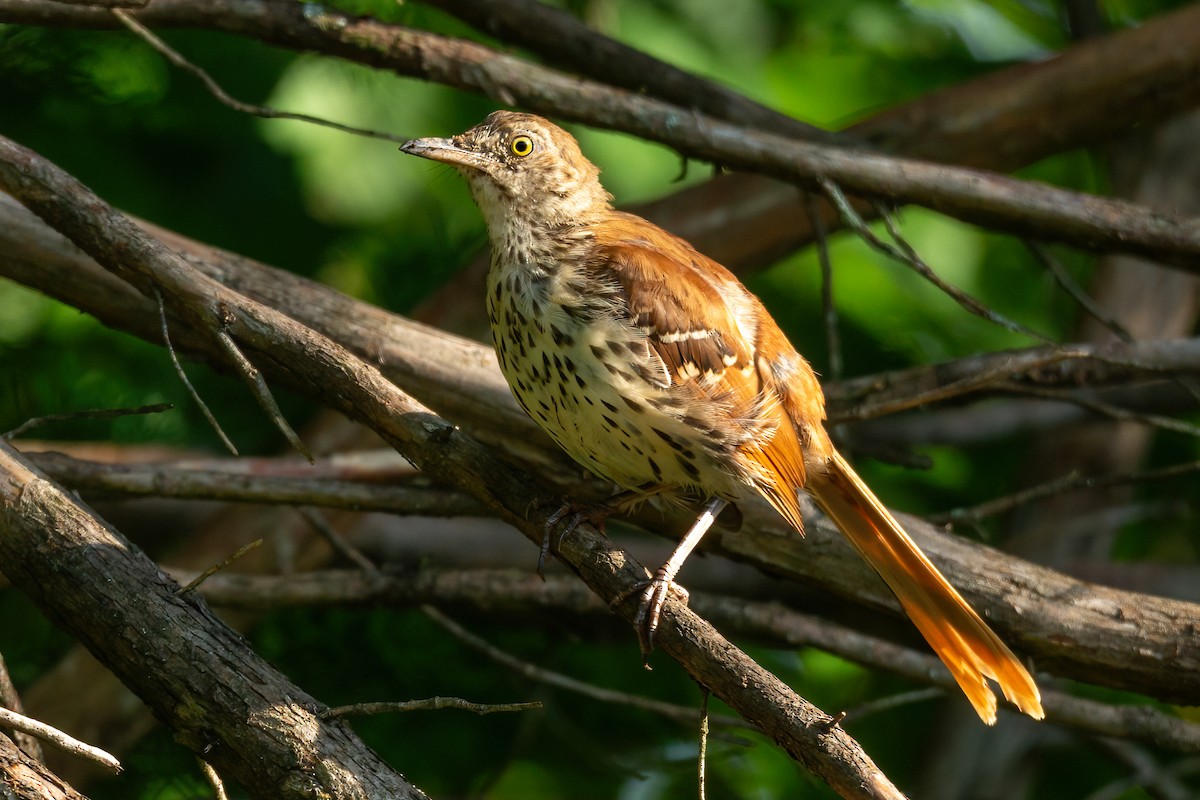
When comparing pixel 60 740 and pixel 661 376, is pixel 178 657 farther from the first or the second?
pixel 661 376

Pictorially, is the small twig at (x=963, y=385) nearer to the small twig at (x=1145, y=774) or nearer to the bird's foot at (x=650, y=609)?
the bird's foot at (x=650, y=609)

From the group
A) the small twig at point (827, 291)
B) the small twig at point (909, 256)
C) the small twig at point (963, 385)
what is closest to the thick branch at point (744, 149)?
the small twig at point (909, 256)

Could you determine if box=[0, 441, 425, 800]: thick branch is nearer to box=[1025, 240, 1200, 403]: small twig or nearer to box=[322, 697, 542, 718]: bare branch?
box=[322, 697, 542, 718]: bare branch

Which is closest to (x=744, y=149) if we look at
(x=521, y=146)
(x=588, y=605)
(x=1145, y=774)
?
(x=521, y=146)

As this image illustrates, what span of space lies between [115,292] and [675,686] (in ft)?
8.01

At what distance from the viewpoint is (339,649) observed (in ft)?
13.6

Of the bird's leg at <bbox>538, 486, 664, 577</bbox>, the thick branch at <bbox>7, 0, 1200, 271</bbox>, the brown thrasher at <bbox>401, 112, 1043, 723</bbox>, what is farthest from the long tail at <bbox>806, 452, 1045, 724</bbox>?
the thick branch at <bbox>7, 0, 1200, 271</bbox>

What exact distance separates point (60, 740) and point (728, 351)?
1624mm

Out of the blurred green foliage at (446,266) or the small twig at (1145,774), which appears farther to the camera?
the blurred green foliage at (446,266)

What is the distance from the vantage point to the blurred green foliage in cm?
415

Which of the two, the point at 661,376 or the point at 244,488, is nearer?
the point at 661,376

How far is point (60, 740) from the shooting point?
1.97 meters

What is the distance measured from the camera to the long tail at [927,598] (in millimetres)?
2717

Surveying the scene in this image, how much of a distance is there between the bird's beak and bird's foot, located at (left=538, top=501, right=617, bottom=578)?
3.06 ft
